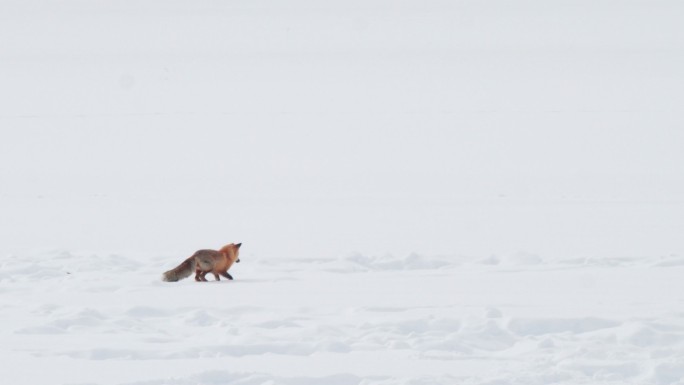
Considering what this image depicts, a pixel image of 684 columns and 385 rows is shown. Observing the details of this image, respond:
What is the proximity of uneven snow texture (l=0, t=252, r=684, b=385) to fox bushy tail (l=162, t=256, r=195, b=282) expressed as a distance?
0.19m

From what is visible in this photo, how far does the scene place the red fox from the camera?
902cm

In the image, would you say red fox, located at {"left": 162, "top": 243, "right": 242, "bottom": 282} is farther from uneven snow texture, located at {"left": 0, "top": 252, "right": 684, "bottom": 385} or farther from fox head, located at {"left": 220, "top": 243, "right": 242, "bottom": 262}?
uneven snow texture, located at {"left": 0, "top": 252, "right": 684, "bottom": 385}

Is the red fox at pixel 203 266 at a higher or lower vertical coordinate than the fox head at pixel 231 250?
lower

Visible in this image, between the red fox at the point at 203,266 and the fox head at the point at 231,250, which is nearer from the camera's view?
the red fox at the point at 203,266

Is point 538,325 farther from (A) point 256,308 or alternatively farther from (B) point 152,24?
(B) point 152,24

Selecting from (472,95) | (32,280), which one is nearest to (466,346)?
(32,280)

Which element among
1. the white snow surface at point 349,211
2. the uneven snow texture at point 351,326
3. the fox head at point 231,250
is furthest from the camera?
the fox head at point 231,250

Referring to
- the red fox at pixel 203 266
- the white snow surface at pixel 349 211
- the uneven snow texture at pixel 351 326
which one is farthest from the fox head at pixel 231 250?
the white snow surface at pixel 349 211

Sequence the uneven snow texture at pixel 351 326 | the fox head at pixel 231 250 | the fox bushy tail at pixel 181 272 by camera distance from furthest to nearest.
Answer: the fox head at pixel 231 250 → the fox bushy tail at pixel 181 272 → the uneven snow texture at pixel 351 326

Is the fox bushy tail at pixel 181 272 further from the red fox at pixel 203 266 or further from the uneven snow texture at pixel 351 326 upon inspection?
the uneven snow texture at pixel 351 326

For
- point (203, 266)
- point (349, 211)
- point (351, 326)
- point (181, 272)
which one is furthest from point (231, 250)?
point (349, 211)

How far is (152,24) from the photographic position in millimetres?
64688

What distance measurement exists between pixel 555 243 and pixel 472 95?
24.7 m

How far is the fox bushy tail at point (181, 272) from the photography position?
8.98 metres
